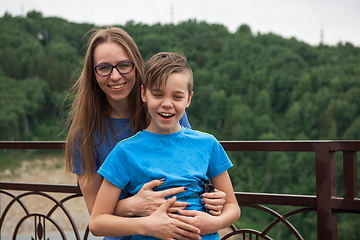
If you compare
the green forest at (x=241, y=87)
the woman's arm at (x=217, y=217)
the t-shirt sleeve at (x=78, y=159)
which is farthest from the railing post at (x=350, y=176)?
the green forest at (x=241, y=87)

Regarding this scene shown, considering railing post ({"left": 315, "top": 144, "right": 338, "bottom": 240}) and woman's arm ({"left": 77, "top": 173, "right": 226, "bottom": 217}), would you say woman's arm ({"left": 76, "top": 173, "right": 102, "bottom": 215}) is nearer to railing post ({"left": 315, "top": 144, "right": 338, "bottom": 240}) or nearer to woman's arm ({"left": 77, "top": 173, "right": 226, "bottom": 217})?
woman's arm ({"left": 77, "top": 173, "right": 226, "bottom": 217})

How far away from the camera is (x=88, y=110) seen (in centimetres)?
120

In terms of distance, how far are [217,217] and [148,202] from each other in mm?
218

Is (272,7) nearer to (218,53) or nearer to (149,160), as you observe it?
(218,53)

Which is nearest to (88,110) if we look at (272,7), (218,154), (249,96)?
(218,154)

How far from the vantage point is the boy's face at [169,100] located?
940 millimetres

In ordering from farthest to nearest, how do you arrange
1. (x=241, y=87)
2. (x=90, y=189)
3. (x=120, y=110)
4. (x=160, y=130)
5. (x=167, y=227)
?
(x=241, y=87) → (x=120, y=110) → (x=90, y=189) → (x=160, y=130) → (x=167, y=227)

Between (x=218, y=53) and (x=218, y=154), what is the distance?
4829cm

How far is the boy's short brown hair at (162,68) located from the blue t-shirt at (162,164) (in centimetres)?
17

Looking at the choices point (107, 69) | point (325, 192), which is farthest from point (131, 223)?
point (325, 192)

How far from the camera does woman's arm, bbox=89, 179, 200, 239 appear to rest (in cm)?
88

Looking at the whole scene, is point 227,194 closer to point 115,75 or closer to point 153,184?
point 153,184

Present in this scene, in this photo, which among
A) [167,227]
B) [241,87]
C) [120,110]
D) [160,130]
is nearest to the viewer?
[167,227]

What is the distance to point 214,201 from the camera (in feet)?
3.07
